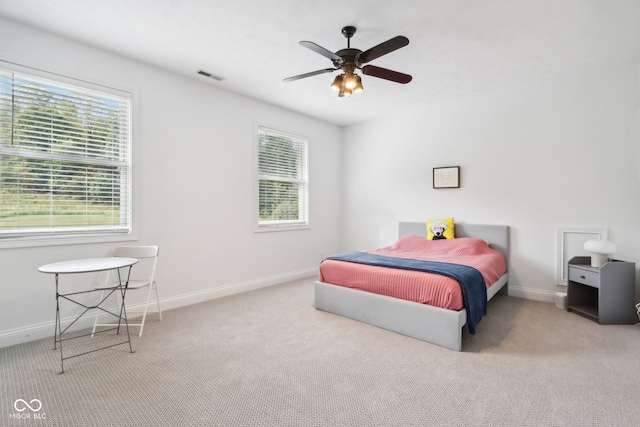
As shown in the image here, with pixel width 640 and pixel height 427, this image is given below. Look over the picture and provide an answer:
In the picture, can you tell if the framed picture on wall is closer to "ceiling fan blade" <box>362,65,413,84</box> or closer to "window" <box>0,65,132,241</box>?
"ceiling fan blade" <box>362,65,413,84</box>

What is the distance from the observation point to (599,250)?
3.05m

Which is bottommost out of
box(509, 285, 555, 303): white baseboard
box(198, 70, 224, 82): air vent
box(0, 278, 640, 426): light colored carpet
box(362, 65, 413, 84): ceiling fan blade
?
box(0, 278, 640, 426): light colored carpet

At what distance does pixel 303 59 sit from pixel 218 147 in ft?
5.04

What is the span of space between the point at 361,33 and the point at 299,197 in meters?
2.83

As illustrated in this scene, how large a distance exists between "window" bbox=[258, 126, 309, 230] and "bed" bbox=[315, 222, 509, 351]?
5.32 ft

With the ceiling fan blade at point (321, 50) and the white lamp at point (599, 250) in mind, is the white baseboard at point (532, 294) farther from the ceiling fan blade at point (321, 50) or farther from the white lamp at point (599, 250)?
the ceiling fan blade at point (321, 50)

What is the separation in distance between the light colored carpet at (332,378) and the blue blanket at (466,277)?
0.77ft

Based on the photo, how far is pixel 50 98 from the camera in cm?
273

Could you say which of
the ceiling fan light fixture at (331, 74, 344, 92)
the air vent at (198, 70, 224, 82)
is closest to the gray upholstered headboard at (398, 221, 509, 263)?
the ceiling fan light fixture at (331, 74, 344, 92)

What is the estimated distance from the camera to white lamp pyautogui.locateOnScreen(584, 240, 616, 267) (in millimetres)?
3023

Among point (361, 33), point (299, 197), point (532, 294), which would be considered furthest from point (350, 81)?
point (532, 294)

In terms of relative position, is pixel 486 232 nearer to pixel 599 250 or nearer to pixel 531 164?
pixel 531 164

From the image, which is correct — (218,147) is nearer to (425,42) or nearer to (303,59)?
(303,59)

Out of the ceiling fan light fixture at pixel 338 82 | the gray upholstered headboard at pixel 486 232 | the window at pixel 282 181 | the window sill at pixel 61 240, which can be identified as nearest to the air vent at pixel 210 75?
the window at pixel 282 181
